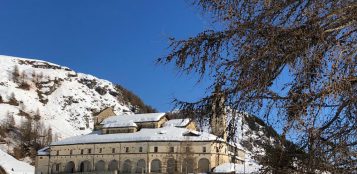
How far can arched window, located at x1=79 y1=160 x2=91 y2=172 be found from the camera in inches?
2560

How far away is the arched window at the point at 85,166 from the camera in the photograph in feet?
213

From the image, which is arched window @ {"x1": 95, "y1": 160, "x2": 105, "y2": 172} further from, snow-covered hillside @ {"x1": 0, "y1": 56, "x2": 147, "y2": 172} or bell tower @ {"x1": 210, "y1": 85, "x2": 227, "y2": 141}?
bell tower @ {"x1": 210, "y1": 85, "x2": 227, "y2": 141}

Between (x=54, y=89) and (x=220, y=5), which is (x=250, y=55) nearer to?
(x=220, y=5)

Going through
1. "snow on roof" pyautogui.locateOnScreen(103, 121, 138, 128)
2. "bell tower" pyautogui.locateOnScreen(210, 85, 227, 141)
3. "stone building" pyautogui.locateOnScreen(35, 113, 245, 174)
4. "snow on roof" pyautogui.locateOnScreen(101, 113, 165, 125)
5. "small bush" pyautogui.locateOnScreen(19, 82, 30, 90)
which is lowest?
"bell tower" pyautogui.locateOnScreen(210, 85, 227, 141)

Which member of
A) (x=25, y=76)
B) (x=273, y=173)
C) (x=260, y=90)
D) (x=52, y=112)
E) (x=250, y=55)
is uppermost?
(x=25, y=76)

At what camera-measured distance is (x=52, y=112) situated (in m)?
116

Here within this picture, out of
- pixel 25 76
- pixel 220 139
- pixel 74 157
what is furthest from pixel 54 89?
pixel 220 139

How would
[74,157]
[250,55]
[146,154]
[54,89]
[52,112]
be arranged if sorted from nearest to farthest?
[250,55] → [146,154] → [74,157] → [52,112] → [54,89]

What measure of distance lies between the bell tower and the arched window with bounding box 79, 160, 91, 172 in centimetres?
6266

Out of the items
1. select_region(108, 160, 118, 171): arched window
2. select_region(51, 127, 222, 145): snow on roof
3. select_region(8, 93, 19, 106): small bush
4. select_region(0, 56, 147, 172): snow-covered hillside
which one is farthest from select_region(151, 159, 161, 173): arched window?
select_region(8, 93, 19, 106): small bush

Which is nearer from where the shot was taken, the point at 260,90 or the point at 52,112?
the point at 260,90

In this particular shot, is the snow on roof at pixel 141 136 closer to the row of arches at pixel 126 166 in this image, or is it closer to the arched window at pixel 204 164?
the row of arches at pixel 126 166

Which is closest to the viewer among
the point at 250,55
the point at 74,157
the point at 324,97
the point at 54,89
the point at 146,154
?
the point at 324,97

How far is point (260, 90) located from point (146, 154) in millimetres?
58671
